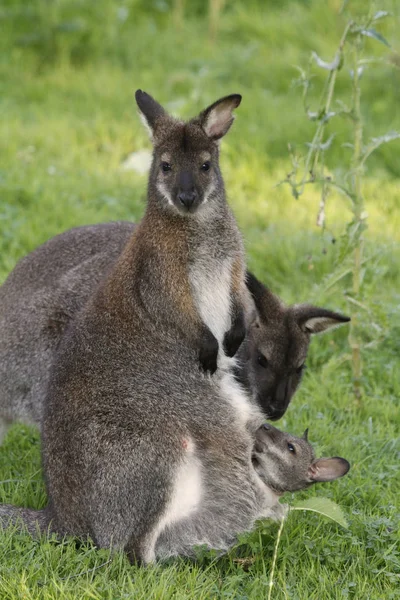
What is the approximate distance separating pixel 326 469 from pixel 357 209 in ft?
5.26

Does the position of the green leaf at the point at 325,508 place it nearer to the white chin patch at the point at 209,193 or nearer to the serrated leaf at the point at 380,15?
the white chin patch at the point at 209,193

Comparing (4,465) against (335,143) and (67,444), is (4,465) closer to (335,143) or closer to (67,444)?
(67,444)

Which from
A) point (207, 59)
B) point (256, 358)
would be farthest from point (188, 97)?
point (256, 358)

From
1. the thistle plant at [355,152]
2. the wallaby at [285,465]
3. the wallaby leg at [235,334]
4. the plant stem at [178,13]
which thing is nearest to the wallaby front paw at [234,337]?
the wallaby leg at [235,334]

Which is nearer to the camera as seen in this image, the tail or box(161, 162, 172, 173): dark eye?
the tail

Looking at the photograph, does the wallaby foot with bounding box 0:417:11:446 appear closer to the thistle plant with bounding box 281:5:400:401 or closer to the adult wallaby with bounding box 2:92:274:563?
the adult wallaby with bounding box 2:92:274:563

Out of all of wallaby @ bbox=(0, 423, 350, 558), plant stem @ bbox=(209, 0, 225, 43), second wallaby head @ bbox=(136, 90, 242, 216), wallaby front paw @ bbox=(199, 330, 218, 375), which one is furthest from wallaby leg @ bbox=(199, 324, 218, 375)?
plant stem @ bbox=(209, 0, 225, 43)

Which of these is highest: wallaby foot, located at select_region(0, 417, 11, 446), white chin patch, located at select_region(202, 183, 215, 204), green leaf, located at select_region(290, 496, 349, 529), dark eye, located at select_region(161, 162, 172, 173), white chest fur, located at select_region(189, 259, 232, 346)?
dark eye, located at select_region(161, 162, 172, 173)

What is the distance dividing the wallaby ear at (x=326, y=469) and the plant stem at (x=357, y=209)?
1.25 metres

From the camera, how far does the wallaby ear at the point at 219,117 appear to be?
4.53 meters

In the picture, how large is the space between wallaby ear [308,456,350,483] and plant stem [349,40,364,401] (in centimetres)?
125

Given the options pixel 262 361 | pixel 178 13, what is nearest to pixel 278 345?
pixel 262 361

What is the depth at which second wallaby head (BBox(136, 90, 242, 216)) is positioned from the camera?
14.5ft

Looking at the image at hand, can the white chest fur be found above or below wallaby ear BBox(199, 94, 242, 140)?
below
